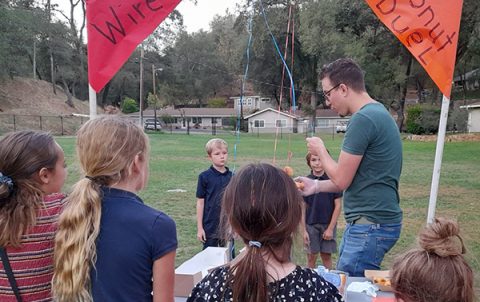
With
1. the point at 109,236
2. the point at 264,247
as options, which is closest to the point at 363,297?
the point at 264,247

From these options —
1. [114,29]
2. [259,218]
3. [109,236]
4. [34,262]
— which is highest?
[114,29]

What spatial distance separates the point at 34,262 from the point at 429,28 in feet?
9.23

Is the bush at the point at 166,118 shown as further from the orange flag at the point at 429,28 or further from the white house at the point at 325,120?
the orange flag at the point at 429,28

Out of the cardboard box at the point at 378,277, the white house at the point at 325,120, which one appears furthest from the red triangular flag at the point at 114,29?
the white house at the point at 325,120

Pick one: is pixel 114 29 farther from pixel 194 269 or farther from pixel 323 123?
pixel 323 123

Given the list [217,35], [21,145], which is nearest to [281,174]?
[21,145]

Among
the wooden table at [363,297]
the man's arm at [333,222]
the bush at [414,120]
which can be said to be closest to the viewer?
the wooden table at [363,297]

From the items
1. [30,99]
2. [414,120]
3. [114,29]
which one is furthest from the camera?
[30,99]

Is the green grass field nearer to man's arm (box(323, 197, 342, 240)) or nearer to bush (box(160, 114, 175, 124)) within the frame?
man's arm (box(323, 197, 342, 240))

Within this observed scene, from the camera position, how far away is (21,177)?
1.78 meters

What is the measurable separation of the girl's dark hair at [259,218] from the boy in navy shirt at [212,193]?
8.34 feet

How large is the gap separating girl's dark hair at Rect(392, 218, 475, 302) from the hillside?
130 feet

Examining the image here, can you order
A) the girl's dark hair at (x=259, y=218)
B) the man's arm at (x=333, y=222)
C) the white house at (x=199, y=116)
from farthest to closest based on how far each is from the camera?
the white house at (x=199, y=116) → the man's arm at (x=333, y=222) → the girl's dark hair at (x=259, y=218)

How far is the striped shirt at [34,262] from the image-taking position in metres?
1.69
